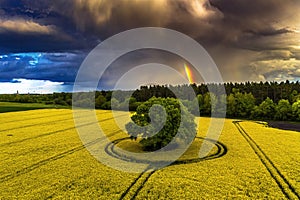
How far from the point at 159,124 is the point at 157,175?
38.0ft

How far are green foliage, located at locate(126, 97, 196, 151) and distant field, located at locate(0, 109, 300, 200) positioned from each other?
384 centimetres

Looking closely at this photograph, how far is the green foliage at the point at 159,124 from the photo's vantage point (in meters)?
41.5

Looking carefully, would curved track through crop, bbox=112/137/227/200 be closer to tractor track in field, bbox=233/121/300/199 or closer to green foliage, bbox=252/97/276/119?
tractor track in field, bbox=233/121/300/199

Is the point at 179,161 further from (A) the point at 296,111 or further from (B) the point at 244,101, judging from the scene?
(B) the point at 244,101

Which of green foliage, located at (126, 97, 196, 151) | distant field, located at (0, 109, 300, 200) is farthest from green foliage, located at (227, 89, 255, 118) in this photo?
green foliage, located at (126, 97, 196, 151)

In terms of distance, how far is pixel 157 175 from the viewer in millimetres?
31125

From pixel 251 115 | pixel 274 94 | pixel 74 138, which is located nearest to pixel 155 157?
pixel 74 138

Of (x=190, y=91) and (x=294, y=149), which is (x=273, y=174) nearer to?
(x=294, y=149)

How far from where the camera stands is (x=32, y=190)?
26.8 m

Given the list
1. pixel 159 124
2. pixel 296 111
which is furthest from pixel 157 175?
pixel 296 111

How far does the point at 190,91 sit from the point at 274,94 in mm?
48505

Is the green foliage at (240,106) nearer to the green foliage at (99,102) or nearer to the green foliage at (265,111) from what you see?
the green foliage at (265,111)

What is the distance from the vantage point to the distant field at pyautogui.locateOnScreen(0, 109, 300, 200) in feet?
85.7

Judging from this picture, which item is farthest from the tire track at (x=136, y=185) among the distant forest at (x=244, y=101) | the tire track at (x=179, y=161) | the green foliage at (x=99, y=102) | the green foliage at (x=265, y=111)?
the green foliage at (x=99, y=102)
